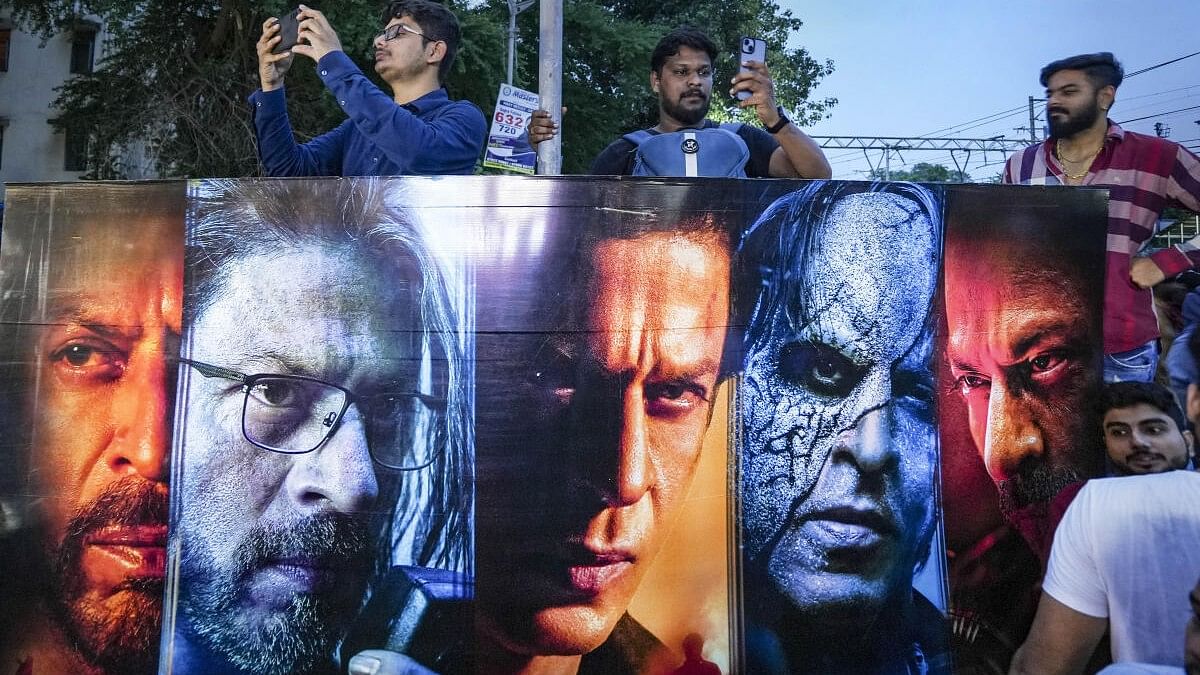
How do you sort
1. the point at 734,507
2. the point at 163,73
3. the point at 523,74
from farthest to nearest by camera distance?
the point at 523,74 < the point at 163,73 < the point at 734,507

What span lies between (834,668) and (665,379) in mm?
740

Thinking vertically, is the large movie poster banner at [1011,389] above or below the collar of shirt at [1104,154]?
below

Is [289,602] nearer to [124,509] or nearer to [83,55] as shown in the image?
[124,509]

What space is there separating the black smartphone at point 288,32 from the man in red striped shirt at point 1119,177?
2.22m

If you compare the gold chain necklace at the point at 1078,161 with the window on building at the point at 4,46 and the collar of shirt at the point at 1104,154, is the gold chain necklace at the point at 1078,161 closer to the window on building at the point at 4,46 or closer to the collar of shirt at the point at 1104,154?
the collar of shirt at the point at 1104,154

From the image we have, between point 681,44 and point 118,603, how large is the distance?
2.30 metres

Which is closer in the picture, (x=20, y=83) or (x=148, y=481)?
(x=148, y=481)

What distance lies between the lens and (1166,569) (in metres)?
1.87

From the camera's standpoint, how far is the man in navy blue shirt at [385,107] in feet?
9.71

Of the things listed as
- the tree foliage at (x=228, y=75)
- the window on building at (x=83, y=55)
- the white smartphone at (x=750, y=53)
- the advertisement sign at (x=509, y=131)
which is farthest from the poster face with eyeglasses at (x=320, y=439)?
the window on building at (x=83, y=55)

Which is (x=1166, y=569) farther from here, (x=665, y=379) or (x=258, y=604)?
(x=258, y=604)

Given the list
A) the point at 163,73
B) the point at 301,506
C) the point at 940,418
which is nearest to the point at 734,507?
the point at 940,418

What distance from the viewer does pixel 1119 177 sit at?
124 inches

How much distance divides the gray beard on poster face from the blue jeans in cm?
74
